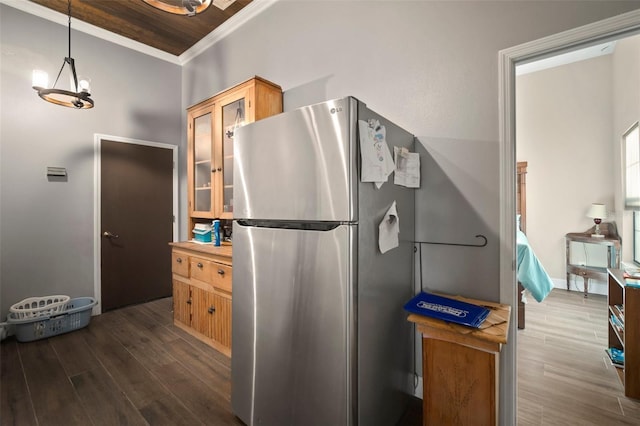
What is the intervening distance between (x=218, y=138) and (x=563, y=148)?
482 centimetres

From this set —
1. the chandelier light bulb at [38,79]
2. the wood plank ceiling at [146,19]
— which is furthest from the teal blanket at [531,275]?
the chandelier light bulb at [38,79]

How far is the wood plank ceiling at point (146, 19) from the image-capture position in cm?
282

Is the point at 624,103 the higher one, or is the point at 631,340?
the point at 624,103

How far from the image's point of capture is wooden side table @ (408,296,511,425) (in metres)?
1.29

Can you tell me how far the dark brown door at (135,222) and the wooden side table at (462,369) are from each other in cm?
343

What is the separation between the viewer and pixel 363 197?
1270 millimetres

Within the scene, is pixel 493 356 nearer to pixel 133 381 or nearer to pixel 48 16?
pixel 133 381

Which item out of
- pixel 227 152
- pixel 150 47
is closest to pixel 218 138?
pixel 227 152

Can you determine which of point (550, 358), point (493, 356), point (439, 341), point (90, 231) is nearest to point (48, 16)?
point (90, 231)

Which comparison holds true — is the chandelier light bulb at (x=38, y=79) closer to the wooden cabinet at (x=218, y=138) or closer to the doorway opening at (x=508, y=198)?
the wooden cabinet at (x=218, y=138)

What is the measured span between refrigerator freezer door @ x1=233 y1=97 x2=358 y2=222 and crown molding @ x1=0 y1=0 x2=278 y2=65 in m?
2.03

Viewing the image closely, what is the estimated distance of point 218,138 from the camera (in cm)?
279

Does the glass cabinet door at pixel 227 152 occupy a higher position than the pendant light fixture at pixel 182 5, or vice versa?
the pendant light fixture at pixel 182 5

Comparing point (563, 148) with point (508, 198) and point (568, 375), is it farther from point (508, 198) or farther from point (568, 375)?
point (508, 198)
